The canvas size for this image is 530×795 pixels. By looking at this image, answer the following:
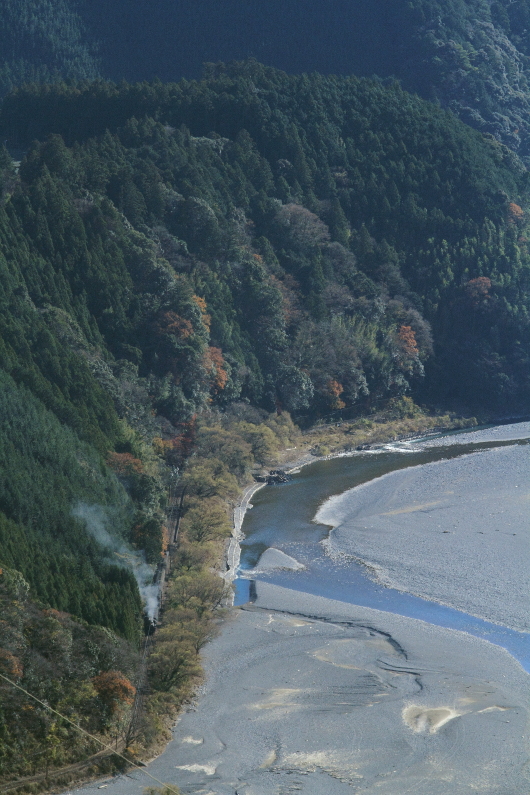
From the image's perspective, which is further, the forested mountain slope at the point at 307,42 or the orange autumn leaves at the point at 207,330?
the forested mountain slope at the point at 307,42

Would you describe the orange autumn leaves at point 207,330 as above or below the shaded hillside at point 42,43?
below

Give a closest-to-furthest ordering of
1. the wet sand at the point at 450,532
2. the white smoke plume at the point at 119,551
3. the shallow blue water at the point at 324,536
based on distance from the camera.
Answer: the white smoke plume at the point at 119,551 < the shallow blue water at the point at 324,536 < the wet sand at the point at 450,532

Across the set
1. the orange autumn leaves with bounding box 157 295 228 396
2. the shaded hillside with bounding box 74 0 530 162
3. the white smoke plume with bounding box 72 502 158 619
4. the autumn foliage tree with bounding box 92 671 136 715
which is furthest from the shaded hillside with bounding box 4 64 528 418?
the autumn foliage tree with bounding box 92 671 136 715

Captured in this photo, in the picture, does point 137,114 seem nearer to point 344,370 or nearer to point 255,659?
point 344,370

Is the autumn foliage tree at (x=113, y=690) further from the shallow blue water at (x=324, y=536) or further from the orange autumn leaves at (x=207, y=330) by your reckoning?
the orange autumn leaves at (x=207, y=330)

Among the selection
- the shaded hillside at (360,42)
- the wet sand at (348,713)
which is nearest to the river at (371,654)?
the wet sand at (348,713)

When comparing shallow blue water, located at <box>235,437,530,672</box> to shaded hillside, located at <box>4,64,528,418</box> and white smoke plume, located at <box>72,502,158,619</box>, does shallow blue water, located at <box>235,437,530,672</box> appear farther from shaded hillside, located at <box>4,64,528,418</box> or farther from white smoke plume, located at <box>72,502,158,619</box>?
shaded hillside, located at <box>4,64,528,418</box>
